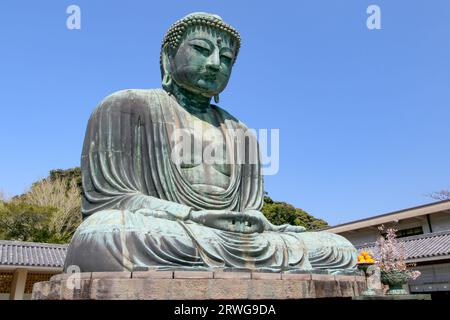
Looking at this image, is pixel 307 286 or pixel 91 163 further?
pixel 91 163

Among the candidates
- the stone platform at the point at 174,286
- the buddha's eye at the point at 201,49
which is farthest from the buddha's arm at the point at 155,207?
the buddha's eye at the point at 201,49

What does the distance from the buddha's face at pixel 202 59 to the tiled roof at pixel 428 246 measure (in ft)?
39.5

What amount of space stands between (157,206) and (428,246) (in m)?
14.4

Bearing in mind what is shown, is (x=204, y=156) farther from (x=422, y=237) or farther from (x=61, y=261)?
(x=422, y=237)

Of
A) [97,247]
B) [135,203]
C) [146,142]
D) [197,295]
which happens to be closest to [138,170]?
[146,142]

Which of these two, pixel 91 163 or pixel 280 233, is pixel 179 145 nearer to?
pixel 91 163

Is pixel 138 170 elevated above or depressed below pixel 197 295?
above

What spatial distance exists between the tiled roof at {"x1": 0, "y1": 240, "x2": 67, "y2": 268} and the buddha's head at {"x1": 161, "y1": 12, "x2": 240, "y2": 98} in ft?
37.8

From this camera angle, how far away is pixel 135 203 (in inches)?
193

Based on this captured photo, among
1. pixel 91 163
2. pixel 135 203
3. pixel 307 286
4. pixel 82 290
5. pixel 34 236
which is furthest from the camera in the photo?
pixel 34 236

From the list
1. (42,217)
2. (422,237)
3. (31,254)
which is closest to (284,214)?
(422,237)

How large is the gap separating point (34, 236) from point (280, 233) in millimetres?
18628

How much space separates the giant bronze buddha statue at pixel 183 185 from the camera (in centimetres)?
414

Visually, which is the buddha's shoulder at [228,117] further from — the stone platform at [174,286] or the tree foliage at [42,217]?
the tree foliage at [42,217]
